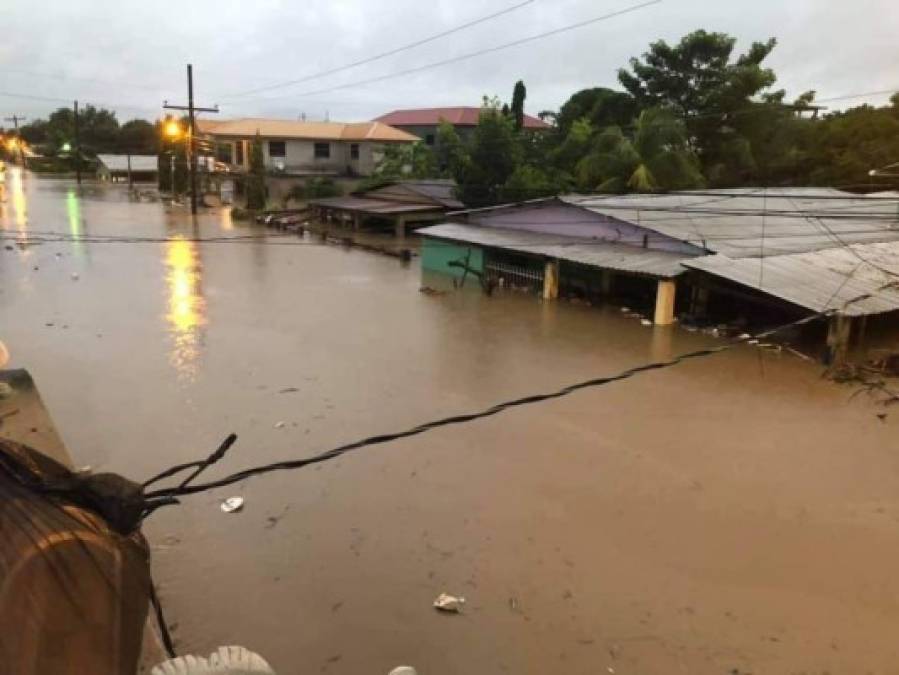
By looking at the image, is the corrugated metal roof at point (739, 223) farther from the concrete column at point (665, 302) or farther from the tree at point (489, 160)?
the tree at point (489, 160)

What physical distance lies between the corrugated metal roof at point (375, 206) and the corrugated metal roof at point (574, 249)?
7625 mm

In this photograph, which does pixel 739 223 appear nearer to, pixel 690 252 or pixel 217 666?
pixel 690 252

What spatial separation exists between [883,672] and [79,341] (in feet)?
50.3

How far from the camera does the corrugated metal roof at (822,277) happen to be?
14398 mm

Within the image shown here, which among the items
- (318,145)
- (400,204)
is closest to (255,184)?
(318,145)

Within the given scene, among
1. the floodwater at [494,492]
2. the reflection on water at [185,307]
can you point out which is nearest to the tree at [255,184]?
the reflection on water at [185,307]

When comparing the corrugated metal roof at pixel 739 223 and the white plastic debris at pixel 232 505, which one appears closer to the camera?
the white plastic debris at pixel 232 505

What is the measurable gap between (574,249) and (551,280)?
1.24 m

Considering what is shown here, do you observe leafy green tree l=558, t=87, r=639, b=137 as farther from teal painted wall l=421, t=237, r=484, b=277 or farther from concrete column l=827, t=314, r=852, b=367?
concrete column l=827, t=314, r=852, b=367

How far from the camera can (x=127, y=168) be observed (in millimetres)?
68625

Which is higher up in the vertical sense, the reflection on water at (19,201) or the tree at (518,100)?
the tree at (518,100)

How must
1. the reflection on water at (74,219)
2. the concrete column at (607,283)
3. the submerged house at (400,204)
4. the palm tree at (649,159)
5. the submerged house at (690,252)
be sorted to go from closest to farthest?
1. the submerged house at (690,252)
2. the concrete column at (607,283)
3. the palm tree at (649,159)
4. the reflection on water at (74,219)
5. the submerged house at (400,204)

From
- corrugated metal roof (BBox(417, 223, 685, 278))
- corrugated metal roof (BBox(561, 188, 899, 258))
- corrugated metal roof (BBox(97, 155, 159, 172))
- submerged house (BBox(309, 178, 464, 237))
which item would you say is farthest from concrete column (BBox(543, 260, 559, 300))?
corrugated metal roof (BBox(97, 155, 159, 172))

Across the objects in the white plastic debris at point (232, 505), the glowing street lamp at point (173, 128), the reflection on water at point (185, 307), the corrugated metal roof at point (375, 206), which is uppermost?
the glowing street lamp at point (173, 128)
